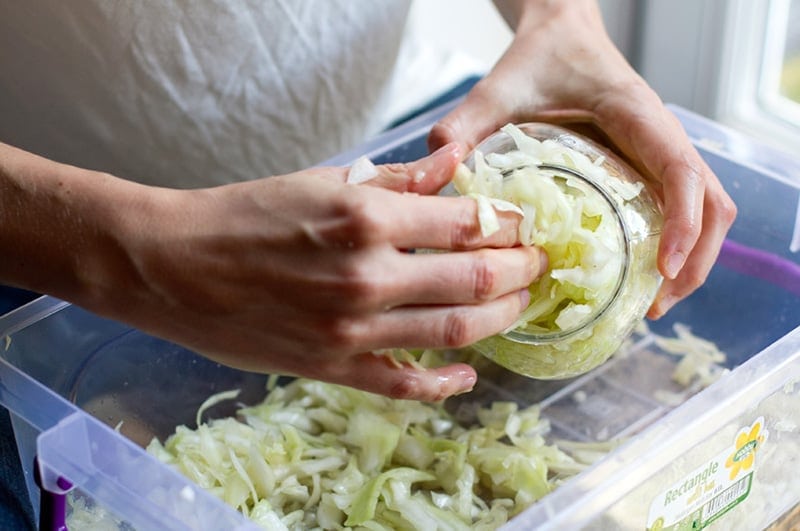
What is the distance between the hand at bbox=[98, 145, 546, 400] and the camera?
59cm

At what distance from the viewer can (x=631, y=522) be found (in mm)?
714

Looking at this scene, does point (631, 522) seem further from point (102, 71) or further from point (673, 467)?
point (102, 71)

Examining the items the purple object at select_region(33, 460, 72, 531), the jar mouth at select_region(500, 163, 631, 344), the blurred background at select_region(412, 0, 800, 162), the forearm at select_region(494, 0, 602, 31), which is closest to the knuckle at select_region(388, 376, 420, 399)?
the jar mouth at select_region(500, 163, 631, 344)

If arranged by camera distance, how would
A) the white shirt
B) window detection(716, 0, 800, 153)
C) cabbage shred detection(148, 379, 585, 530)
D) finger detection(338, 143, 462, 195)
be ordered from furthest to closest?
window detection(716, 0, 800, 153)
the white shirt
cabbage shred detection(148, 379, 585, 530)
finger detection(338, 143, 462, 195)

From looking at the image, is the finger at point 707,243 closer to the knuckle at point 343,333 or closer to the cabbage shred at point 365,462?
the cabbage shred at point 365,462

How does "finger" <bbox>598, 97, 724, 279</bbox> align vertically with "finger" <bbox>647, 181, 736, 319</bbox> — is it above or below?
above

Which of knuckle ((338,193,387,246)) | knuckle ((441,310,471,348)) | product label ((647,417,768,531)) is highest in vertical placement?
knuckle ((338,193,387,246))

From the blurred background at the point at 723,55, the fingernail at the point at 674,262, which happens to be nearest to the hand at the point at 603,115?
the fingernail at the point at 674,262

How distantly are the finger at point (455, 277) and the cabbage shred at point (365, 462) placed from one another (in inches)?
8.4

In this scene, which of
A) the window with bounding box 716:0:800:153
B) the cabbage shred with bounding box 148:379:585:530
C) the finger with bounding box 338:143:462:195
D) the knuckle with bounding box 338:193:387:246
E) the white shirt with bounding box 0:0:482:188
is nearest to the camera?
the knuckle with bounding box 338:193:387:246

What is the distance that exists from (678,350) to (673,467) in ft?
1.01

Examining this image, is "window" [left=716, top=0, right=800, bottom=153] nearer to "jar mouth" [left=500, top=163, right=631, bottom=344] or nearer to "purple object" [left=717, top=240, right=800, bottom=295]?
"purple object" [left=717, top=240, right=800, bottom=295]

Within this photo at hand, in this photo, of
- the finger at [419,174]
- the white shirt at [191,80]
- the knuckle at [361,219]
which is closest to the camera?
the knuckle at [361,219]

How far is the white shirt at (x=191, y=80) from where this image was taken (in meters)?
0.89
